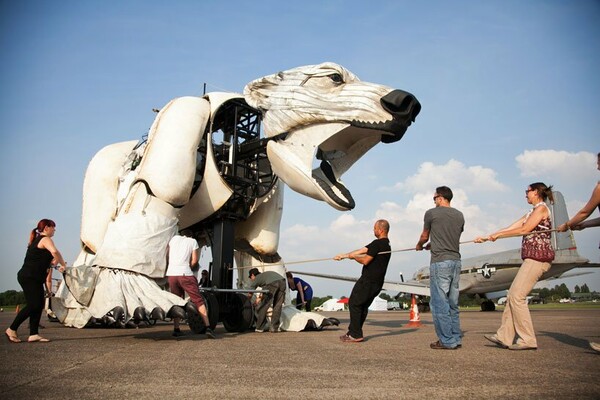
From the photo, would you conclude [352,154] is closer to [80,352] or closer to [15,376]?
[80,352]

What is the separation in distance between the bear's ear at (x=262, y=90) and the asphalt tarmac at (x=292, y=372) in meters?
3.67

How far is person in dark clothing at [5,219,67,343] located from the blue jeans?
4.06 metres

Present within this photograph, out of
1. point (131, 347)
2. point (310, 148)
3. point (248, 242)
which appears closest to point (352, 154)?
point (310, 148)

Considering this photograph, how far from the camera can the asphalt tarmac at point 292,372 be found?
9.01 feet

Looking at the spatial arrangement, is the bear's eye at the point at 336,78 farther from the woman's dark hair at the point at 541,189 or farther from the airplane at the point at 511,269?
the airplane at the point at 511,269

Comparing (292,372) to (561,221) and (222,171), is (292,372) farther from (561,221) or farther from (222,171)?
(561,221)

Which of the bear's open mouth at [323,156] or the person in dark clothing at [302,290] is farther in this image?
the person in dark clothing at [302,290]

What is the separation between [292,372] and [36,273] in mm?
3779

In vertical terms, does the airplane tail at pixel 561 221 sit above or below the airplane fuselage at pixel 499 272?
above

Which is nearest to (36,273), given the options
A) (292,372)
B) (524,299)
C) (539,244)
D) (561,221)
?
(292,372)

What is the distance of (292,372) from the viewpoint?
3506mm

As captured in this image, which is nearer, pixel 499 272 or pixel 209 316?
pixel 209 316

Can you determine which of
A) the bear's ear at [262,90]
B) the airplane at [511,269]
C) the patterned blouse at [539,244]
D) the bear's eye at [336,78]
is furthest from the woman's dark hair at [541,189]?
the airplane at [511,269]

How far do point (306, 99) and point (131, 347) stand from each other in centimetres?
390
